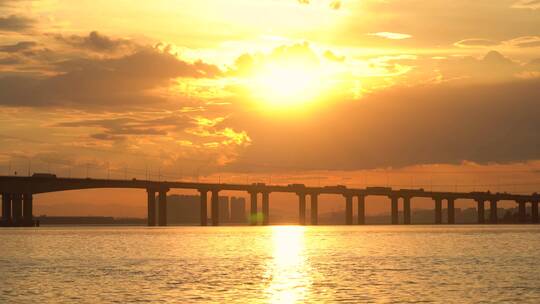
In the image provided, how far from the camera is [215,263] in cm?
8656

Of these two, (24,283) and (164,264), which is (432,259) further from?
(24,283)

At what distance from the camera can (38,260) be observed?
92.4m

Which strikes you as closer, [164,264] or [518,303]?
[518,303]

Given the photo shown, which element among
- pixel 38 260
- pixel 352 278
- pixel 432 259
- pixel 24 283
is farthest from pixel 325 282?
pixel 38 260

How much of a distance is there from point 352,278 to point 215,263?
76.4 ft

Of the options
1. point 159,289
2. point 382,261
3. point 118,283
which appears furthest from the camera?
point 382,261

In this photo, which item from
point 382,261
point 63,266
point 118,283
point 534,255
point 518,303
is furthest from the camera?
point 534,255

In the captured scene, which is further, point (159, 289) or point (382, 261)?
point (382, 261)

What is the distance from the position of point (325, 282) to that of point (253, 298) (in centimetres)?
1180

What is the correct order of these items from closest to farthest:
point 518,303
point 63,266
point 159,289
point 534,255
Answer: point 518,303
point 159,289
point 63,266
point 534,255

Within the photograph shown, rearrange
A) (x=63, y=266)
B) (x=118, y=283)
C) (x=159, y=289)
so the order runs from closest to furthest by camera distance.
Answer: (x=159, y=289) → (x=118, y=283) → (x=63, y=266)

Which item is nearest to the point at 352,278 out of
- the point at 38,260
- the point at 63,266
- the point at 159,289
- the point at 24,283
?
the point at 159,289

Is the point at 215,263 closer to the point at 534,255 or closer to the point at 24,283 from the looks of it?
the point at 24,283

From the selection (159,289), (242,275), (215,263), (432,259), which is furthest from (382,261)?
(159,289)
